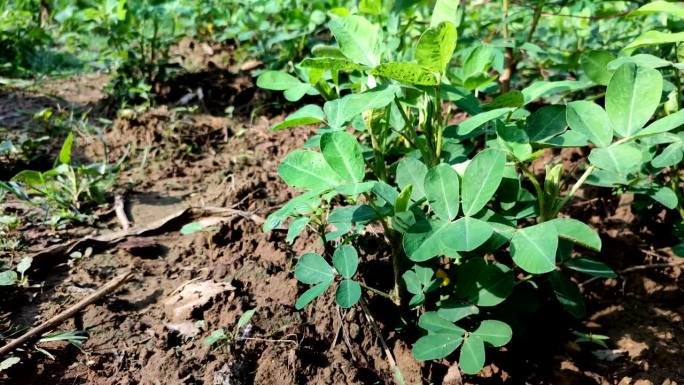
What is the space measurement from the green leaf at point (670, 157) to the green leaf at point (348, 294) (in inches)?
35.7

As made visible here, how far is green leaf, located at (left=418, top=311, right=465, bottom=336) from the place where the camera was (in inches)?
57.4

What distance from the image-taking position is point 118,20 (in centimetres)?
306

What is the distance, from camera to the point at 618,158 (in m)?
1.22

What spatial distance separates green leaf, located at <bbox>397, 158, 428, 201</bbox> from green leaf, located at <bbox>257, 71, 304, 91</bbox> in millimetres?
398

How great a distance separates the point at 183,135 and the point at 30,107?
1088mm

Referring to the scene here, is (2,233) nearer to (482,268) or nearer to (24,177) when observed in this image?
(24,177)

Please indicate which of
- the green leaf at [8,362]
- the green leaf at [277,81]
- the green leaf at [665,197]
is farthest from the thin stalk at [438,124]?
the green leaf at [8,362]

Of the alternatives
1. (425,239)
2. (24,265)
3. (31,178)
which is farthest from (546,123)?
(31,178)

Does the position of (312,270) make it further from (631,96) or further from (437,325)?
(631,96)

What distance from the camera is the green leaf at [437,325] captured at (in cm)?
146

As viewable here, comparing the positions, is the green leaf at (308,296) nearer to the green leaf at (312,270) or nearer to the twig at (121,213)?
the green leaf at (312,270)

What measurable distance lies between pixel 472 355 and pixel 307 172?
604 millimetres

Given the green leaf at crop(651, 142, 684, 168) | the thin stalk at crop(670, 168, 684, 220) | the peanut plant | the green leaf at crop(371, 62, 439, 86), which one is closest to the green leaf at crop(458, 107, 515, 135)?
the peanut plant

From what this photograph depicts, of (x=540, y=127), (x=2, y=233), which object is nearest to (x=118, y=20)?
(x=2, y=233)
